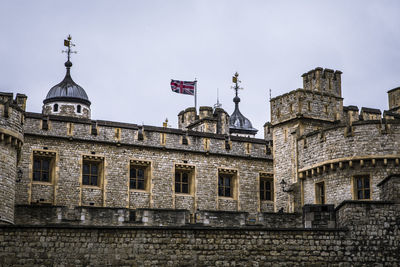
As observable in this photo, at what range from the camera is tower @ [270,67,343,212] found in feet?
117

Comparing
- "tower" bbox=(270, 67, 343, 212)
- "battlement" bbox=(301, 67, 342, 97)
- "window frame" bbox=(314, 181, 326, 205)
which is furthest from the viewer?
"battlement" bbox=(301, 67, 342, 97)

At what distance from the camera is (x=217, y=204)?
1464 inches

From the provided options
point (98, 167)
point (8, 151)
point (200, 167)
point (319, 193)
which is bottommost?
point (319, 193)

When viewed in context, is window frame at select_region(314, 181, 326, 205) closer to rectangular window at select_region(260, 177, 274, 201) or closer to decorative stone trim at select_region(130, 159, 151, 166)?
rectangular window at select_region(260, 177, 274, 201)

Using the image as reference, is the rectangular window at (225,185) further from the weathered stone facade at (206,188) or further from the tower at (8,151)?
the tower at (8,151)

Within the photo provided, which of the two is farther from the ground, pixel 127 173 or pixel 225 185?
pixel 127 173

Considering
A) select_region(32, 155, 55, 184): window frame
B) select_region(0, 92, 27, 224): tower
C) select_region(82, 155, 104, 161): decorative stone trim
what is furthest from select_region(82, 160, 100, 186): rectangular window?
select_region(0, 92, 27, 224): tower

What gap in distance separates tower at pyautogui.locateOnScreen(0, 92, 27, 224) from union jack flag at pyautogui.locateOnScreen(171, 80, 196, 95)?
19.7 metres

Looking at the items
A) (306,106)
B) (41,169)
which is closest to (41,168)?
(41,169)

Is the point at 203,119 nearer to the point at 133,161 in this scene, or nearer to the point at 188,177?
the point at 188,177

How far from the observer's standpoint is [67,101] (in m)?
51.8

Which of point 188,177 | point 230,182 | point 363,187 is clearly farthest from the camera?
point 230,182

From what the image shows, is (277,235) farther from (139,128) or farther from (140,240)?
(139,128)

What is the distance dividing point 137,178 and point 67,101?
56.1 ft
